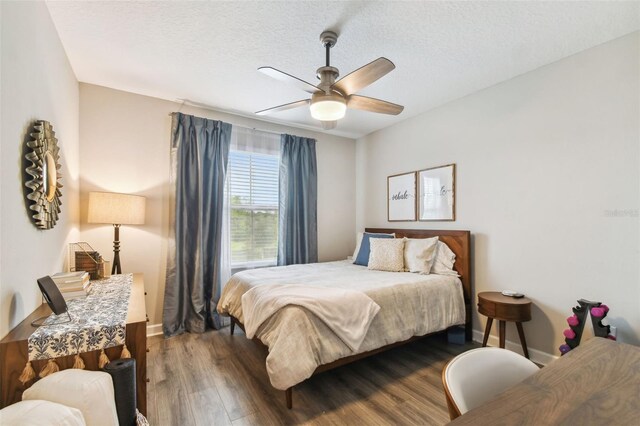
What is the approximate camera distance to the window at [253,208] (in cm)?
370

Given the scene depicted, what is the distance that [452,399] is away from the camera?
88 cm

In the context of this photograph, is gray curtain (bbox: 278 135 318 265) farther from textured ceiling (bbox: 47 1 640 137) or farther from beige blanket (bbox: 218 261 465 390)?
textured ceiling (bbox: 47 1 640 137)

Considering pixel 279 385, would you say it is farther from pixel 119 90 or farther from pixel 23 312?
pixel 119 90

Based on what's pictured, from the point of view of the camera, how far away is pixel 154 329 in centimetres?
315

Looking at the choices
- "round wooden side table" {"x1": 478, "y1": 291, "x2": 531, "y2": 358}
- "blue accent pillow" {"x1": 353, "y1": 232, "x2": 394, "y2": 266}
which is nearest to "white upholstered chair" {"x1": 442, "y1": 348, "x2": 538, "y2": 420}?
"round wooden side table" {"x1": 478, "y1": 291, "x2": 531, "y2": 358}

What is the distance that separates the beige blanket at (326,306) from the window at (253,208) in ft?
4.92

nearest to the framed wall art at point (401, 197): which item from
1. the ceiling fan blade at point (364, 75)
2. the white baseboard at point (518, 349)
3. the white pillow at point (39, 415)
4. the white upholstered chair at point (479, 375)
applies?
the white baseboard at point (518, 349)

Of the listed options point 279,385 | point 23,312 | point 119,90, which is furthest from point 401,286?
point 119,90

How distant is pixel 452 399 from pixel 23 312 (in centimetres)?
198

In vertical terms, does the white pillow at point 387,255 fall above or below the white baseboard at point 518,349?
above

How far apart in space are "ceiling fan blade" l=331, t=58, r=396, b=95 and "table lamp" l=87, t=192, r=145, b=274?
2161 mm

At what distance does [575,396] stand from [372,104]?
2.04 m

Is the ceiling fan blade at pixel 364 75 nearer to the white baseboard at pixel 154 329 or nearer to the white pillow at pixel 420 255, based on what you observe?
the white pillow at pixel 420 255

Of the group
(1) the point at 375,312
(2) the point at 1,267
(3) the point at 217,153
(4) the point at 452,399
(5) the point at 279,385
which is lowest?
(5) the point at 279,385
